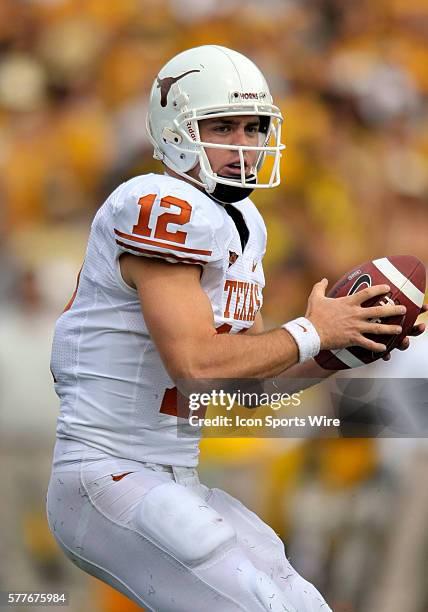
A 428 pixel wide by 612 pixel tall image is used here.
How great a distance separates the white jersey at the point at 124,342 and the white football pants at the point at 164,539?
0.17 ft

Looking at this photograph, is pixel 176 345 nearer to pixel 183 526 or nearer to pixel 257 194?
pixel 183 526

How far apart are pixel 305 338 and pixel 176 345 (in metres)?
0.27

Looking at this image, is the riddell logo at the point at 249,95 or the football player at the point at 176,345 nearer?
the football player at the point at 176,345

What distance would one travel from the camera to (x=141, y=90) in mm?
4738

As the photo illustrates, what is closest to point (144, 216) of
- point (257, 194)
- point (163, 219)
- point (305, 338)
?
point (163, 219)

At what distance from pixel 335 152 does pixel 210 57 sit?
8.13 ft

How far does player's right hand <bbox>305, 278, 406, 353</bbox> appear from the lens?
2.10 meters

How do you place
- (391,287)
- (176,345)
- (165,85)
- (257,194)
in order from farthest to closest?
(257,194), (165,85), (391,287), (176,345)

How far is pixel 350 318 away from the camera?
2111mm

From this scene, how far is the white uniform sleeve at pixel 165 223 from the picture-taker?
6.69 feet

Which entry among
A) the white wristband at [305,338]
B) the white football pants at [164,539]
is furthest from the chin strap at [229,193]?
the white football pants at [164,539]

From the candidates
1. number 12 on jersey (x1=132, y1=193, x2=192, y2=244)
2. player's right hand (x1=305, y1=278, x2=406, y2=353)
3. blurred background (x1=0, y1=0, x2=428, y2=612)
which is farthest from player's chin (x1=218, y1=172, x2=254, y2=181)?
blurred background (x1=0, y1=0, x2=428, y2=612)

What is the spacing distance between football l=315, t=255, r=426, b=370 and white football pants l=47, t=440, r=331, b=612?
46 centimetres

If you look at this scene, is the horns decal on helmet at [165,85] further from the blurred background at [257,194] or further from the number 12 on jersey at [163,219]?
the blurred background at [257,194]
